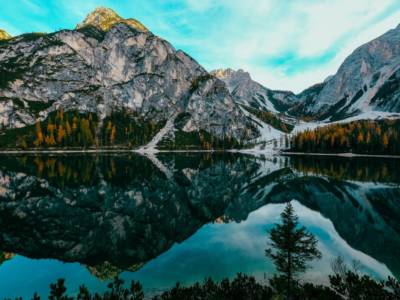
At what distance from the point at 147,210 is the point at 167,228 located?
10041 millimetres


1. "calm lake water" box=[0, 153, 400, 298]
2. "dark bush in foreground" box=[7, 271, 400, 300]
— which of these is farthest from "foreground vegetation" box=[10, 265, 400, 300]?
"calm lake water" box=[0, 153, 400, 298]

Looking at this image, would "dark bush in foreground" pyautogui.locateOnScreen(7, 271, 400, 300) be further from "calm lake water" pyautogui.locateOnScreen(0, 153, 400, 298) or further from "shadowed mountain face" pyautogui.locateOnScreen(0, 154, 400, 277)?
"shadowed mountain face" pyautogui.locateOnScreen(0, 154, 400, 277)

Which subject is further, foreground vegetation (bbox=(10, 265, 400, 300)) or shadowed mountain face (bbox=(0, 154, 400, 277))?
shadowed mountain face (bbox=(0, 154, 400, 277))

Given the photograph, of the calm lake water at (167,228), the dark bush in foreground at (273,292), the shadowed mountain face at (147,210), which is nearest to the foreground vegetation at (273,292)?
the dark bush in foreground at (273,292)

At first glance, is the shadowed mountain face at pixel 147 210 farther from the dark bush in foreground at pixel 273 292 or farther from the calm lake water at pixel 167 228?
the dark bush in foreground at pixel 273 292

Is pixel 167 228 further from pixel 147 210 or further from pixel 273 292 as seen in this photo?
pixel 273 292

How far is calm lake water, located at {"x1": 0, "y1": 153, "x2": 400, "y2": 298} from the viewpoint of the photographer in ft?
95.2

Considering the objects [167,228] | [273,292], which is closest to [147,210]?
[167,228]

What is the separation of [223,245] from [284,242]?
16912mm

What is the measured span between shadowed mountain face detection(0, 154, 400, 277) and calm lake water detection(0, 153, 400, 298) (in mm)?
178

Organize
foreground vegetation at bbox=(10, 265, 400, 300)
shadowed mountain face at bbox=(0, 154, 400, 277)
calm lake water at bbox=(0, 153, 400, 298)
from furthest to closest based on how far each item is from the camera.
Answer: shadowed mountain face at bbox=(0, 154, 400, 277) < calm lake water at bbox=(0, 153, 400, 298) < foreground vegetation at bbox=(10, 265, 400, 300)

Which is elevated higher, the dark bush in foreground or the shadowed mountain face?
the dark bush in foreground

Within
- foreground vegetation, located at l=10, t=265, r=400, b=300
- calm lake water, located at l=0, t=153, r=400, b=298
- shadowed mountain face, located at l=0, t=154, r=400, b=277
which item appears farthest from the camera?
shadowed mountain face, located at l=0, t=154, r=400, b=277

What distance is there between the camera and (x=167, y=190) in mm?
71812
